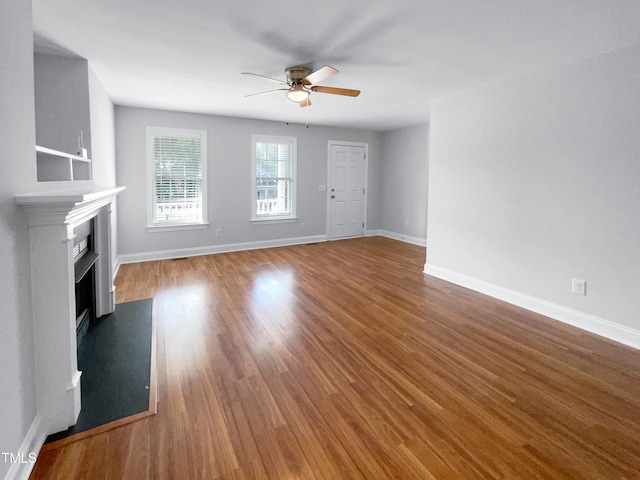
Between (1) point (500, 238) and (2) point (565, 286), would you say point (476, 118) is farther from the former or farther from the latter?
(2) point (565, 286)

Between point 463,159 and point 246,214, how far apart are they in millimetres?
3798

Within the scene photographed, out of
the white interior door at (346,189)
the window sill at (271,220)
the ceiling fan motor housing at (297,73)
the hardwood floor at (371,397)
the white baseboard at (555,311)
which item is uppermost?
the ceiling fan motor housing at (297,73)

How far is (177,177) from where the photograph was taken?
537 cm

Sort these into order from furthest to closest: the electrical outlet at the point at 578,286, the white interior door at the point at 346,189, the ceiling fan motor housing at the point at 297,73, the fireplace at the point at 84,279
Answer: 1. the white interior door at the point at 346,189
2. the ceiling fan motor housing at the point at 297,73
3. the electrical outlet at the point at 578,286
4. the fireplace at the point at 84,279

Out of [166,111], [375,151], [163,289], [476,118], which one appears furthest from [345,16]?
[375,151]

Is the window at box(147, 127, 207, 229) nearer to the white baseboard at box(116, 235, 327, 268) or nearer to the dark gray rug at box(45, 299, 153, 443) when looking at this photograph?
the white baseboard at box(116, 235, 327, 268)

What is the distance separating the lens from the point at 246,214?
19.8ft

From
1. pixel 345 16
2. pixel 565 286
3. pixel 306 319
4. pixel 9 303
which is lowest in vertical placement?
pixel 306 319

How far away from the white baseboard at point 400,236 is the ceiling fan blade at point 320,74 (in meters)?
4.43

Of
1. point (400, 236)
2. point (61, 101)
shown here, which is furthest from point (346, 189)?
point (61, 101)

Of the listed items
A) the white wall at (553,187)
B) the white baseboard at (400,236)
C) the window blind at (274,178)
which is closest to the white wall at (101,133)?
the window blind at (274,178)

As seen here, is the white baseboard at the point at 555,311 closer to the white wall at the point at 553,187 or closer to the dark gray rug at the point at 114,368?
the white wall at the point at 553,187

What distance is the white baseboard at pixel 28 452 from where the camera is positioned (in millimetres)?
1317

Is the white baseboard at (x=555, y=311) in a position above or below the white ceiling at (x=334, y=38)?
below
